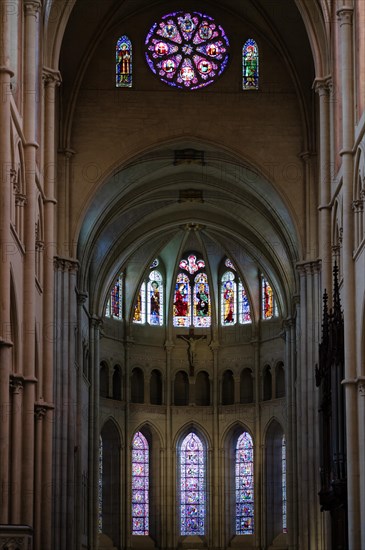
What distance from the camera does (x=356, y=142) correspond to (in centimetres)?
3194

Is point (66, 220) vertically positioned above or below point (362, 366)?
above

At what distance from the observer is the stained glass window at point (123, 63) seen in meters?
45.5

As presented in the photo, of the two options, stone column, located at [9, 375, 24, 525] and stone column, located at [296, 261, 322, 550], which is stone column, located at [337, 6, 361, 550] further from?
stone column, located at [296, 261, 322, 550]

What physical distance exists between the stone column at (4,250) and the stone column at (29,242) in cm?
216

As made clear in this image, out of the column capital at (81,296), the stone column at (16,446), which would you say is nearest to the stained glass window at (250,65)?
the column capital at (81,296)

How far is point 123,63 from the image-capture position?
45656mm

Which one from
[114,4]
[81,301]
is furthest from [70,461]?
[114,4]

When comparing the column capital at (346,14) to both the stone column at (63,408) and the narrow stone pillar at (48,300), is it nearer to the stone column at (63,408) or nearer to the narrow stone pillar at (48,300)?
the narrow stone pillar at (48,300)

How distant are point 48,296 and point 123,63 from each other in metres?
11.9

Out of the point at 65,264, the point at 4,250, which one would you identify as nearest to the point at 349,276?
the point at 4,250

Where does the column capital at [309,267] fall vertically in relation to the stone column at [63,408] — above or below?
above

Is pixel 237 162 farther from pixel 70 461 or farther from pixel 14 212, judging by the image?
pixel 14 212

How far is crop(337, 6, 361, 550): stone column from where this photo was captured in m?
30.1

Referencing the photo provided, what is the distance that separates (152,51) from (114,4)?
240cm
